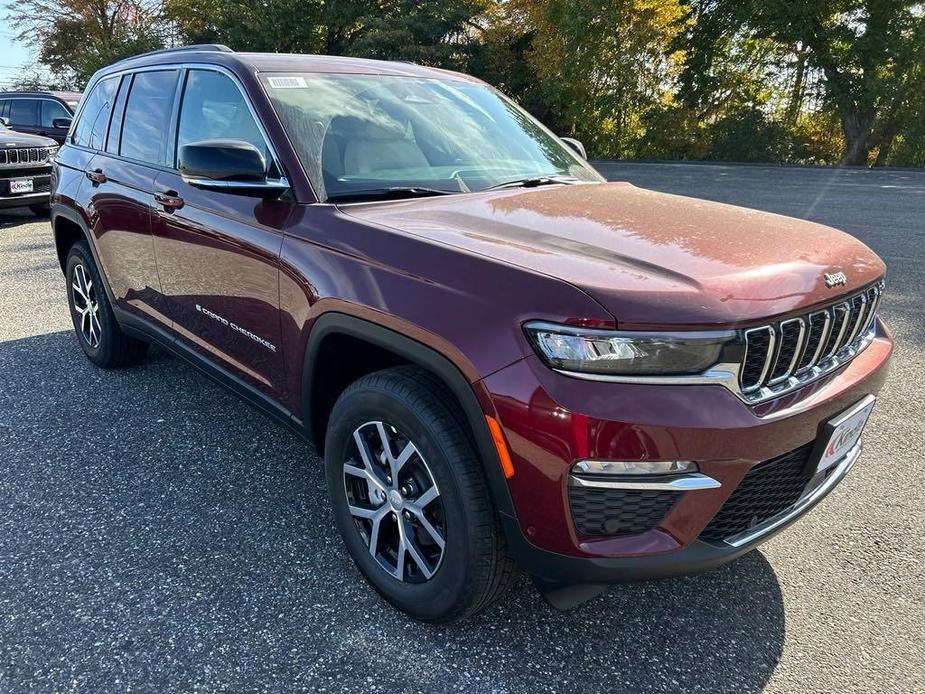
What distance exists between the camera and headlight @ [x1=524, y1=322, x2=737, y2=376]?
1.73m

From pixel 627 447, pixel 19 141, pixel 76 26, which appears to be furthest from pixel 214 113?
pixel 76 26

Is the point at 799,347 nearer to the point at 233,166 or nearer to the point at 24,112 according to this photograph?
the point at 233,166

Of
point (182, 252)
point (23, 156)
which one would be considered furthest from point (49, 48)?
point (182, 252)

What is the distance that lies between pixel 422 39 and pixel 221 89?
23311 millimetres

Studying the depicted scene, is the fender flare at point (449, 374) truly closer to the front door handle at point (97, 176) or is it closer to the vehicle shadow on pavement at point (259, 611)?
the vehicle shadow on pavement at point (259, 611)

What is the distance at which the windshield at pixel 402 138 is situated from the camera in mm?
2682

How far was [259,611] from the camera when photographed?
92.4 inches

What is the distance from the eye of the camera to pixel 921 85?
18609mm

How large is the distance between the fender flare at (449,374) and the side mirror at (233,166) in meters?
0.59

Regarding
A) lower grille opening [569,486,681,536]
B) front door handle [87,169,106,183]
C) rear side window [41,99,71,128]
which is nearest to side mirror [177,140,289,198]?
lower grille opening [569,486,681,536]

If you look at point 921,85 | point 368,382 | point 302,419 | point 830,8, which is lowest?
point 302,419

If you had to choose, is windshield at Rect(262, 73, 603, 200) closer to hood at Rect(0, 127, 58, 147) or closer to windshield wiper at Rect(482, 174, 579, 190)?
windshield wiper at Rect(482, 174, 579, 190)

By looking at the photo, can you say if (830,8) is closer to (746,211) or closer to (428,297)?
(746,211)

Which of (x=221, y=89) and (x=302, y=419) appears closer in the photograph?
(x=302, y=419)
